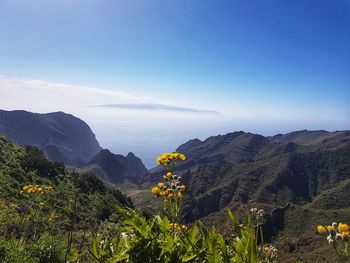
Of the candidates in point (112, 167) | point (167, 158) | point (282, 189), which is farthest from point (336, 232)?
point (112, 167)

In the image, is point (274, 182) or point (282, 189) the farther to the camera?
point (282, 189)

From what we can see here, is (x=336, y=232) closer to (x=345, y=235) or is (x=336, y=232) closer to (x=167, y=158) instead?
(x=345, y=235)

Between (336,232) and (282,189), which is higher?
(336,232)

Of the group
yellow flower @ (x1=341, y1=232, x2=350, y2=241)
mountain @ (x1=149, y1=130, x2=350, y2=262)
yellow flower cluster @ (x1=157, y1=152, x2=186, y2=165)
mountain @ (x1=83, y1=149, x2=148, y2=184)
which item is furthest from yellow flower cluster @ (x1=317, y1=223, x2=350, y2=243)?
mountain @ (x1=83, y1=149, x2=148, y2=184)

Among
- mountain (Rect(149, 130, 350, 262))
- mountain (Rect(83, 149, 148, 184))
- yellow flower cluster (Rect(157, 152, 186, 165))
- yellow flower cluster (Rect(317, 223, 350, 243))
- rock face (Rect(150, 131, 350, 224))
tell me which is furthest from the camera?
mountain (Rect(83, 149, 148, 184))

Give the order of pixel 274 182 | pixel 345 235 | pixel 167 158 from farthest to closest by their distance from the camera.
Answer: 1. pixel 274 182
2. pixel 167 158
3. pixel 345 235

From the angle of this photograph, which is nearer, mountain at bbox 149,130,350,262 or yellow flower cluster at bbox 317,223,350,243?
yellow flower cluster at bbox 317,223,350,243

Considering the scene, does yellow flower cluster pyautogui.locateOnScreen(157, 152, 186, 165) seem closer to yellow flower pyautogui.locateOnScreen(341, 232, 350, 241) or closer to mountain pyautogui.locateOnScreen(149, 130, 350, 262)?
yellow flower pyautogui.locateOnScreen(341, 232, 350, 241)

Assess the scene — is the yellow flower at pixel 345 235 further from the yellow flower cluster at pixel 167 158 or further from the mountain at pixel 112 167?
the mountain at pixel 112 167

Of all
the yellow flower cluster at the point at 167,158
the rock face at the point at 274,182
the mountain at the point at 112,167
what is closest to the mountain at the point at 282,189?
the rock face at the point at 274,182

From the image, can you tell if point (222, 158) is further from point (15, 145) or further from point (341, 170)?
point (15, 145)

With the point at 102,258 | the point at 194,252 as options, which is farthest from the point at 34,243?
the point at 194,252

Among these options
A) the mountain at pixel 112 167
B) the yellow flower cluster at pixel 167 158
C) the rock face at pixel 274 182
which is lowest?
the mountain at pixel 112 167

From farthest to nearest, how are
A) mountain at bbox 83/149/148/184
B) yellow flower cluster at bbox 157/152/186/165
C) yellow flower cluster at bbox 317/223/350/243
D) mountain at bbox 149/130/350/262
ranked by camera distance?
mountain at bbox 83/149/148/184 < mountain at bbox 149/130/350/262 < yellow flower cluster at bbox 157/152/186/165 < yellow flower cluster at bbox 317/223/350/243
